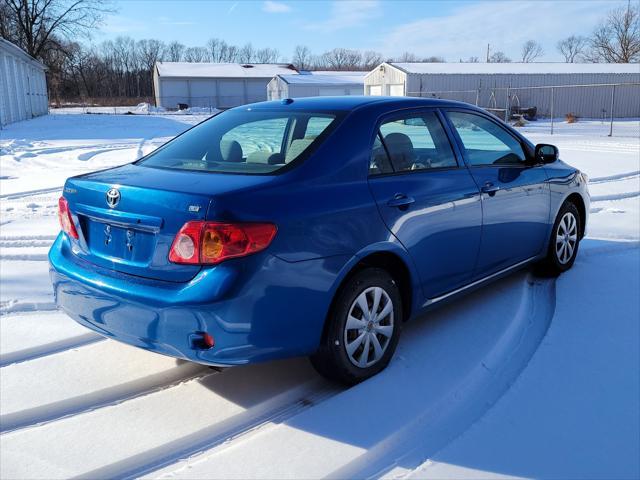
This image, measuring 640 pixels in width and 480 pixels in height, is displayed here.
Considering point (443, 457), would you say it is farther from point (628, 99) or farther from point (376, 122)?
point (628, 99)

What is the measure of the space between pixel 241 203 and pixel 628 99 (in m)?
40.6

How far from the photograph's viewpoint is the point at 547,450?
2795mm

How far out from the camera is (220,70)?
6612cm

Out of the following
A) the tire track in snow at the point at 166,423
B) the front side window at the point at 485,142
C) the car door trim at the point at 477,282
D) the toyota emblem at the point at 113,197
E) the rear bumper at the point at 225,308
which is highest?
the front side window at the point at 485,142

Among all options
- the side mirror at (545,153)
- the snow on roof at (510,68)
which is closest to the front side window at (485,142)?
the side mirror at (545,153)

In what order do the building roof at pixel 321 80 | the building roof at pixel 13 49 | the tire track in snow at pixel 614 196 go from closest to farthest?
the tire track in snow at pixel 614 196, the building roof at pixel 13 49, the building roof at pixel 321 80

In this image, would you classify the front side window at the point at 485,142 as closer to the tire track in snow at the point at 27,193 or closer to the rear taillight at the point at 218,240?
the rear taillight at the point at 218,240

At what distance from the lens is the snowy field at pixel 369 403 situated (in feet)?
8.96

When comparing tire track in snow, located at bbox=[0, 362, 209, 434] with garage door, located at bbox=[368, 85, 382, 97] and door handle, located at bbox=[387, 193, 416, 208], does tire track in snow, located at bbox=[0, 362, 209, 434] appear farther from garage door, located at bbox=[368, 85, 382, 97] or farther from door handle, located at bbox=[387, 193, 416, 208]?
garage door, located at bbox=[368, 85, 382, 97]

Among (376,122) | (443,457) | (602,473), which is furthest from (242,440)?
(376,122)

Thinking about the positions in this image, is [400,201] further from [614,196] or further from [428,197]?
[614,196]

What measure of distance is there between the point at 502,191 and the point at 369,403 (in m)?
2.00

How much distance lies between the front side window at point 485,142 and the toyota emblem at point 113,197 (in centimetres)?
235

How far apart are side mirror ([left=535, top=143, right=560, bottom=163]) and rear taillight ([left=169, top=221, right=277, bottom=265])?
3.03 m
